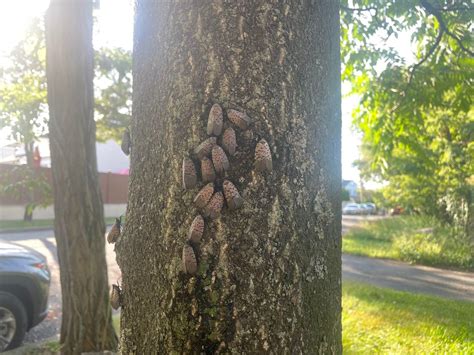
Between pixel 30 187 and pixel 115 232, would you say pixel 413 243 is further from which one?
pixel 115 232

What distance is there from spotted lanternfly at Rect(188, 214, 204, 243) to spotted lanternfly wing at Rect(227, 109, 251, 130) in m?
0.27

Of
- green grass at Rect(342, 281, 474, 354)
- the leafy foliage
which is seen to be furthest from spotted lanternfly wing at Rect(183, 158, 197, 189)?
the leafy foliage

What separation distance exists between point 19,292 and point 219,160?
16.2 ft

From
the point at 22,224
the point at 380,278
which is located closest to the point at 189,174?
the point at 380,278

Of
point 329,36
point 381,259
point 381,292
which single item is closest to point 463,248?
point 381,259

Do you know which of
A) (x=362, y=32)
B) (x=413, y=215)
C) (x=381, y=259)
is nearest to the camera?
(x=362, y=32)

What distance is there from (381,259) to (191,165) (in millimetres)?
13203

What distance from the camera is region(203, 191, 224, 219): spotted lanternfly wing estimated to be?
44.6 inches

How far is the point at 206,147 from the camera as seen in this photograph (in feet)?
3.84

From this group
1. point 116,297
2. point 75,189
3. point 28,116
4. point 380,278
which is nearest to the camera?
point 116,297

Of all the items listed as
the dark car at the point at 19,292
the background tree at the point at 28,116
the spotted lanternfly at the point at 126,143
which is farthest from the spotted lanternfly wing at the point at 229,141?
the background tree at the point at 28,116

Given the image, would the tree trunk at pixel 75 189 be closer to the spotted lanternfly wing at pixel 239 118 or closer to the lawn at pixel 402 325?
the lawn at pixel 402 325

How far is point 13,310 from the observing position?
16.5 feet

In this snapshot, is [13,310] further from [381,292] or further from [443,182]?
[443,182]
